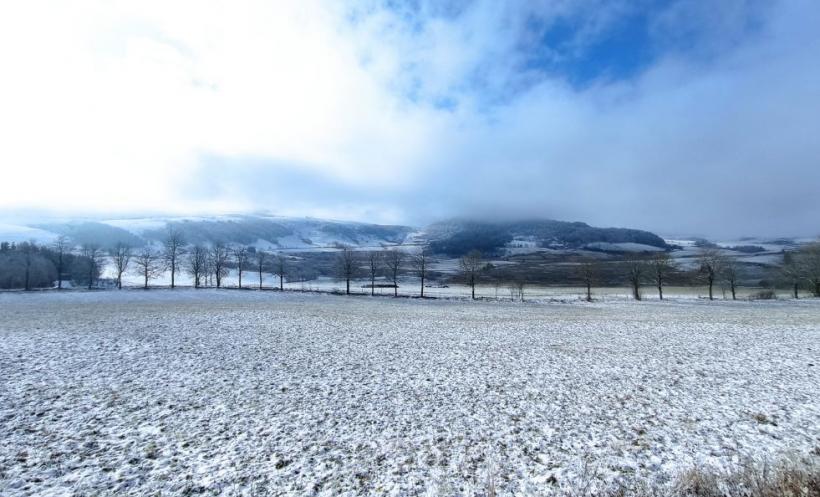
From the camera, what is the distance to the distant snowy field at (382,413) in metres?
9.30

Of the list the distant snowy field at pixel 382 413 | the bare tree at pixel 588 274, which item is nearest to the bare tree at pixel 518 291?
the bare tree at pixel 588 274

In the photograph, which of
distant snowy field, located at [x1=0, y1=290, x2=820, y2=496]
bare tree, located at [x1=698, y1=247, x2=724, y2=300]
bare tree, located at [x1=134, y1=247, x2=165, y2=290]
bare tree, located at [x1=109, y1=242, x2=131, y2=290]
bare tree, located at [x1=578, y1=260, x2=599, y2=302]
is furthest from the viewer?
bare tree, located at [x1=134, y1=247, x2=165, y2=290]

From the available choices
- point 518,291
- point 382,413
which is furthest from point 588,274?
point 382,413

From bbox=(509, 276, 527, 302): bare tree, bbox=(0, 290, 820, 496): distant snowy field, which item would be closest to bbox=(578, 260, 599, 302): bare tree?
bbox=(509, 276, 527, 302): bare tree

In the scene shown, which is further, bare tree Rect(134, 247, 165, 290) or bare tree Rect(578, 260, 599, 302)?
bare tree Rect(134, 247, 165, 290)

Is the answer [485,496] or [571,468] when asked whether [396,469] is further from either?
[571,468]

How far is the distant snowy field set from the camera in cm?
930

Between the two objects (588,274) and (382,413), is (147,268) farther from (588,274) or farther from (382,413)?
(588,274)

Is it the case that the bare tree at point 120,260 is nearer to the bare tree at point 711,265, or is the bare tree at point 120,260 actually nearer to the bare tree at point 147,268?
the bare tree at point 147,268

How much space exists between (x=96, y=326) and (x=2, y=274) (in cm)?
9005

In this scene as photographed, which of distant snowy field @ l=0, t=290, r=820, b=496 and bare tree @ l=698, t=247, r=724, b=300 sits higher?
bare tree @ l=698, t=247, r=724, b=300

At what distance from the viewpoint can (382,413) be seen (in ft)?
43.7

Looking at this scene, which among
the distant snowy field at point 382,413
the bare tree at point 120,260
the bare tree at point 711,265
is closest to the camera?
the distant snowy field at point 382,413

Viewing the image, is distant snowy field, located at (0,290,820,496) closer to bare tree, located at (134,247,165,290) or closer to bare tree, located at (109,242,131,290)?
bare tree, located at (134,247,165,290)
